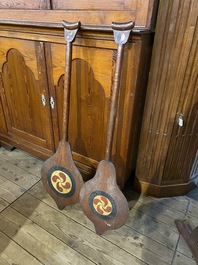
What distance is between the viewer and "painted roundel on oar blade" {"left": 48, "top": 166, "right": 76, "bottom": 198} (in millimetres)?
1192

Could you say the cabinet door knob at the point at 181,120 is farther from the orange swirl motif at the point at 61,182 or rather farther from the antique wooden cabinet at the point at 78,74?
the orange swirl motif at the point at 61,182

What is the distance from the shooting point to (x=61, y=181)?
122 centimetres

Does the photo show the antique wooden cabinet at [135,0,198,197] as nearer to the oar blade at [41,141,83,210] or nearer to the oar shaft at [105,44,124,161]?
the oar shaft at [105,44,124,161]

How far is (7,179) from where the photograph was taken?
1.51 metres

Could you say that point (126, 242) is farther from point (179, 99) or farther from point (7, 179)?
point (7, 179)

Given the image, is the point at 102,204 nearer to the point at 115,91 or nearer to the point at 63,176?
the point at 63,176

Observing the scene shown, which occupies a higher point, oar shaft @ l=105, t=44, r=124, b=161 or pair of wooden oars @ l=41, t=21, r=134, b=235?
oar shaft @ l=105, t=44, r=124, b=161

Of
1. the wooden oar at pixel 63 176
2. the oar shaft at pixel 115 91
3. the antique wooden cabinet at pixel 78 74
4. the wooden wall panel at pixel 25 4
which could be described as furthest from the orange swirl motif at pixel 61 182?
the wooden wall panel at pixel 25 4

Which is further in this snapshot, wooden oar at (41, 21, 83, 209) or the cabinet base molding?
the cabinet base molding

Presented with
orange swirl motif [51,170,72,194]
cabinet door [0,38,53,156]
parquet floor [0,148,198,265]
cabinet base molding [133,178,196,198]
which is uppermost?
cabinet door [0,38,53,156]

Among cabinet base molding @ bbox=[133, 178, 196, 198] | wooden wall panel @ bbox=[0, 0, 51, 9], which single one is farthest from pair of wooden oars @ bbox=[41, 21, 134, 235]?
cabinet base molding @ bbox=[133, 178, 196, 198]

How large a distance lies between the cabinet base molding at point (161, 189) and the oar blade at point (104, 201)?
372 mm

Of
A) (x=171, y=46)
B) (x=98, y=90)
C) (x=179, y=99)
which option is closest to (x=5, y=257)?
(x=98, y=90)

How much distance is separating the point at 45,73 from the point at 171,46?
0.70m
